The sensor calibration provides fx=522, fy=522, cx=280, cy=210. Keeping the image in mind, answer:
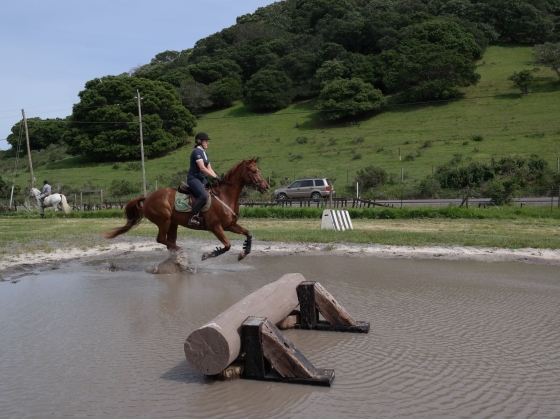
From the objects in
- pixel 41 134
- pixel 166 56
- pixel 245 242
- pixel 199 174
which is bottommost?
pixel 245 242

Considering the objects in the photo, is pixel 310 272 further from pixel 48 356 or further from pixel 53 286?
pixel 48 356

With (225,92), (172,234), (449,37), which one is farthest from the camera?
(225,92)

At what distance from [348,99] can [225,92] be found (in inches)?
899

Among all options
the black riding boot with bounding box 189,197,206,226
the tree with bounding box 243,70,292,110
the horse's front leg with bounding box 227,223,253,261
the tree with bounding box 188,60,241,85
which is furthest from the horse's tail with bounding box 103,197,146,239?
the tree with bounding box 188,60,241,85

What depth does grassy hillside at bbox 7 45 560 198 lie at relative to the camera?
158 ft

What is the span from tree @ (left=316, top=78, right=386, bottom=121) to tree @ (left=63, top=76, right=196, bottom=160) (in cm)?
1846

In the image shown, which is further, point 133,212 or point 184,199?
point 133,212

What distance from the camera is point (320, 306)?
21.7 ft

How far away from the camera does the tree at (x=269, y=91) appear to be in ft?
261

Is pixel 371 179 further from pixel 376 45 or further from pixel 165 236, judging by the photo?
pixel 376 45

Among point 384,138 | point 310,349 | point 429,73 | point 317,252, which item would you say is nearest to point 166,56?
point 429,73

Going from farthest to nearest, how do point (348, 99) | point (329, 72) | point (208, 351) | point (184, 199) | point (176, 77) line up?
1. point (176, 77)
2. point (329, 72)
3. point (348, 99)
4. point (184, 199)
5. point (208, 351)

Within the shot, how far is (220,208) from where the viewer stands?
11.1 metres

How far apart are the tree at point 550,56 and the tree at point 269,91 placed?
35.9 m
